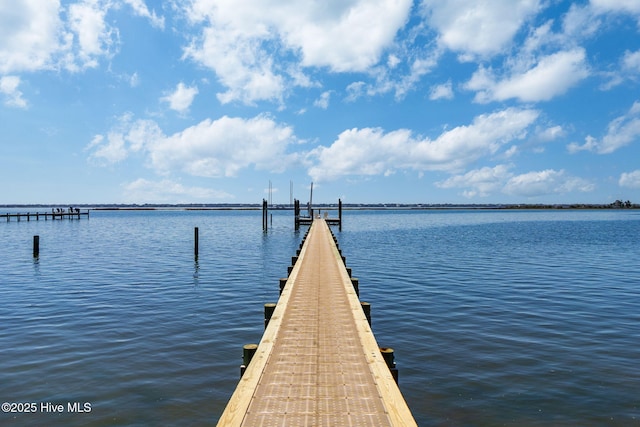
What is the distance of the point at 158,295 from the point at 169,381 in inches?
376

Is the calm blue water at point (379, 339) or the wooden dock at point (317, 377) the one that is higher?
the wooden dock at point (317, 377)

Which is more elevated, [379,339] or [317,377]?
[317,377]

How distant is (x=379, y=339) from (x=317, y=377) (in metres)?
6.20

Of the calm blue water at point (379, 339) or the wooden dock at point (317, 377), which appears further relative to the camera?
the calm blue water at point (379, 339)

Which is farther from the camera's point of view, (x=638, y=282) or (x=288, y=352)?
(x=638, y=282)

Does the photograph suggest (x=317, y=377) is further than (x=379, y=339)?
No

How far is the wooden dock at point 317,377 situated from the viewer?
211 inches

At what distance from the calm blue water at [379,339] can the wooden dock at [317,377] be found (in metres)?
1.75

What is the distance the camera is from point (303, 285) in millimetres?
13914

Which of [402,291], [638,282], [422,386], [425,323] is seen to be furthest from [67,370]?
[638,282]

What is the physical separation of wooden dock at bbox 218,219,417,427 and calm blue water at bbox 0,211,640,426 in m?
1.75

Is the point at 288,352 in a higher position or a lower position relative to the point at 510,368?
higher

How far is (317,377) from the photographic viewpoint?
6.59m

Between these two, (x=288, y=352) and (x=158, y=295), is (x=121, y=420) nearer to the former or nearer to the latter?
(x=288, y=352)
